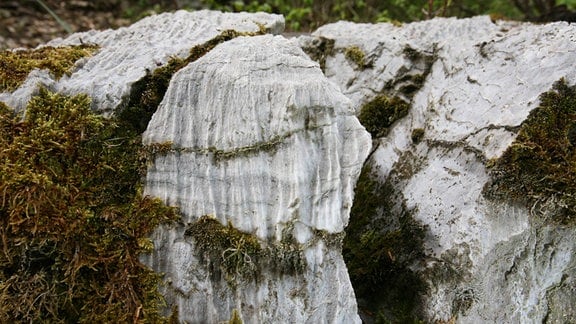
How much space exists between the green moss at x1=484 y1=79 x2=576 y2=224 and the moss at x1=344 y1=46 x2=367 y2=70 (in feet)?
5.25

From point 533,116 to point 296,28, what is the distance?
5038 millimetres

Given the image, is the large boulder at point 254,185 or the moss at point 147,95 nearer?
the large boulder at point 254,185

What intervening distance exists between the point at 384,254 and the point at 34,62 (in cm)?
272

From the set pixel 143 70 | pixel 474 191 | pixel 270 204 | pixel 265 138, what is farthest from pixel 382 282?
pixel 143 70

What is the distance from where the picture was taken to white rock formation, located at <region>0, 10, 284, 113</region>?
295cm

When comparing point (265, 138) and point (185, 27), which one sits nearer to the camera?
point (265, 138)

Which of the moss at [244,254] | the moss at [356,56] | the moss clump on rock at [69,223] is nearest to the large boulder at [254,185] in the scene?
the moss at [244,254]

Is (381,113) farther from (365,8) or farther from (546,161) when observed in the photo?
(365,8)

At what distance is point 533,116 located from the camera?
288cm

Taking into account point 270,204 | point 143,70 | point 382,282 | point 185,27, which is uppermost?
point 185,27

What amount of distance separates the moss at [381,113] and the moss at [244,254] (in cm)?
166

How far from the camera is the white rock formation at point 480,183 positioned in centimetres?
291

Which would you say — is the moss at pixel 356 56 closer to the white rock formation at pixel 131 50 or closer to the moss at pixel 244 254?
the white rock formation at pixel 131 50

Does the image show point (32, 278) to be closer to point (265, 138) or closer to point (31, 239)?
point (31, 239)
